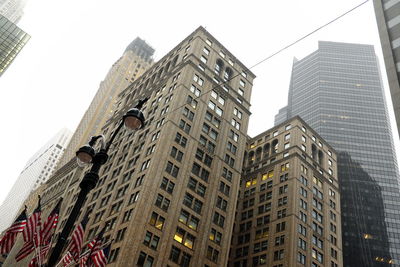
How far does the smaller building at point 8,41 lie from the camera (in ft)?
454

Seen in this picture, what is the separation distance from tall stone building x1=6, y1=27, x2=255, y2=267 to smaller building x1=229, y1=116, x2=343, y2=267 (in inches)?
687

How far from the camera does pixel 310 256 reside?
8244 cm

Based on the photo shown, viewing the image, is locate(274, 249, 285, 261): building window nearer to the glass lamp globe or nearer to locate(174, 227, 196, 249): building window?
locate(174, 227, 196, 249): building window

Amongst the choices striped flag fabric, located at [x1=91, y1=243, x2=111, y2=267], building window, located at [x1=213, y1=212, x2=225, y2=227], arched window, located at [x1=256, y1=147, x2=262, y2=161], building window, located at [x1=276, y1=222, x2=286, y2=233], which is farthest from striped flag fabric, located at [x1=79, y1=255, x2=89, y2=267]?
arched window, located at [x1=256, y1=147, x2=262, y2=161]

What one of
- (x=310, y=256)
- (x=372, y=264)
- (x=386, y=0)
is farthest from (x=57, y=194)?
(x=372, y=264)

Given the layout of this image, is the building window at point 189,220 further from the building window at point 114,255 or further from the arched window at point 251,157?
the arched window at point 251,157

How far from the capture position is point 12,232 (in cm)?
2436

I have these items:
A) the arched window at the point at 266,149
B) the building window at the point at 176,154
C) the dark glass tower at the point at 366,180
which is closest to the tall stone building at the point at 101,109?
the arched window at the point at 266,149

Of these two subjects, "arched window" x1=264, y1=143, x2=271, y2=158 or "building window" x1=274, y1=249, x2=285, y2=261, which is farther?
"arched window" x1=264, y1=143, x2=271, y2=158

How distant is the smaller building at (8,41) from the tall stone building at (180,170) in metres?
70.0

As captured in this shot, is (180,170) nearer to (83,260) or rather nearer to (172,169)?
(172,169)

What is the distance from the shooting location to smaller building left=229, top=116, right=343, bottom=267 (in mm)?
84000

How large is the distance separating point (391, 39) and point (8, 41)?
134 metres

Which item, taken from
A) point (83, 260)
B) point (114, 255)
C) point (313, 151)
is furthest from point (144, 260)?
point (313, 151)
